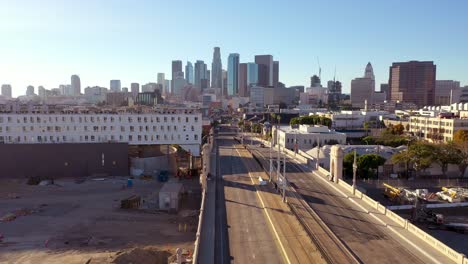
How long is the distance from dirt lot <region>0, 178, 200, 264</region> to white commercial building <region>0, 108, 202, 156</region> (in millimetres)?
13168

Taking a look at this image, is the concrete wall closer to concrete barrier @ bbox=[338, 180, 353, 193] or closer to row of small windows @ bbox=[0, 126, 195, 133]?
row of small windows @ bbox=[0, 126, 195, 133]

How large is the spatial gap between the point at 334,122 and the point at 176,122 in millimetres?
72904

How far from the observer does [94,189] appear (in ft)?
190

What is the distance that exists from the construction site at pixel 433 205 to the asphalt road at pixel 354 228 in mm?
7399

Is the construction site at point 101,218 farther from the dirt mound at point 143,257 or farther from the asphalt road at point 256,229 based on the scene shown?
the asphalt road at point 256,229

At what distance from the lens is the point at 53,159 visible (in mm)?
65375

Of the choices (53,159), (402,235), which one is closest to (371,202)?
(402,235)

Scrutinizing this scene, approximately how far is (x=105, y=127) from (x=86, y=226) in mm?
32756

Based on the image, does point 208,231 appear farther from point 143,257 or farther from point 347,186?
point 347,186

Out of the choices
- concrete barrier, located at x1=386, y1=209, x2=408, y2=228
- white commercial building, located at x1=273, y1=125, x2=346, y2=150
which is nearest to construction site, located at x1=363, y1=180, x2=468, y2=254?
concrete barrier, located at x1=386, y1=209, x2=408, y2=228

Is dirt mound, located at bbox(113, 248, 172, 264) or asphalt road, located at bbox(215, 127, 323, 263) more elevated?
asphalt road, located at bbox(215, 127, 323, 263)

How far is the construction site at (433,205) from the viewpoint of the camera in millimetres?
36406

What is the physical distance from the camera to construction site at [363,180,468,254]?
36406mm

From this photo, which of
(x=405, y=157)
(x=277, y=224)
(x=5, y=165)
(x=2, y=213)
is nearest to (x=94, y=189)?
(x=2, y=213)
